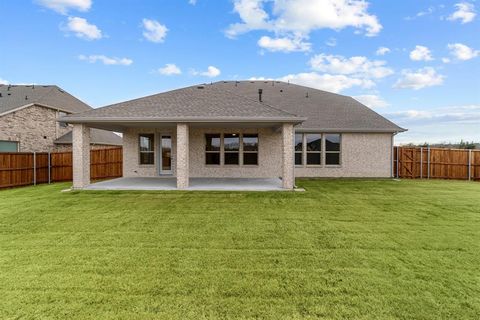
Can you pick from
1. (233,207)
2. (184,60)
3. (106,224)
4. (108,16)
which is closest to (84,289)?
(106,224)

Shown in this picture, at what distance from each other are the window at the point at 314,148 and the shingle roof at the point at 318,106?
2.15 feet

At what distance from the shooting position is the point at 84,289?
352 cm

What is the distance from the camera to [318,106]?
18453 millimetres

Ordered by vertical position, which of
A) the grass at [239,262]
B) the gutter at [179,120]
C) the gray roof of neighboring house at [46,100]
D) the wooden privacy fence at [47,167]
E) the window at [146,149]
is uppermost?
the gray roof of neighboring house at [46,100]

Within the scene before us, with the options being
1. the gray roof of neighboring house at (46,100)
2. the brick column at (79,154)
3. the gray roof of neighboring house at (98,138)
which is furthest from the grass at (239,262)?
the gray roof of neighboring house at (46,100)

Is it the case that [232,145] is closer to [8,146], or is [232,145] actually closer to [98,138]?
[98,138]

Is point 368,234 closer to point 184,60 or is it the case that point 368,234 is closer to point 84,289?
point 84,289

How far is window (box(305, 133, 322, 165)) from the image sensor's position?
16.3 metres

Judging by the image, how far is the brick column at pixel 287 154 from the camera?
37.8 feet

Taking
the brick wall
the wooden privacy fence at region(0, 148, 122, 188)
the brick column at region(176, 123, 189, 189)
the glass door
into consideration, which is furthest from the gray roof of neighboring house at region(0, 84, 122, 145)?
the brick column at region(176, 123, 189, 189)

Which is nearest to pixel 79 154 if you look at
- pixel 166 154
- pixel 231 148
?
pixel 166 154

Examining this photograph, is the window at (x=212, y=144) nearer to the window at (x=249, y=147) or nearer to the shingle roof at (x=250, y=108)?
the window at (x=249, y=147)

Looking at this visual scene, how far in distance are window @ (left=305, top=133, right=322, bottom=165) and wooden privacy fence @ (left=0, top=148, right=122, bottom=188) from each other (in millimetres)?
11465

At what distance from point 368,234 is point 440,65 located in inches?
696
